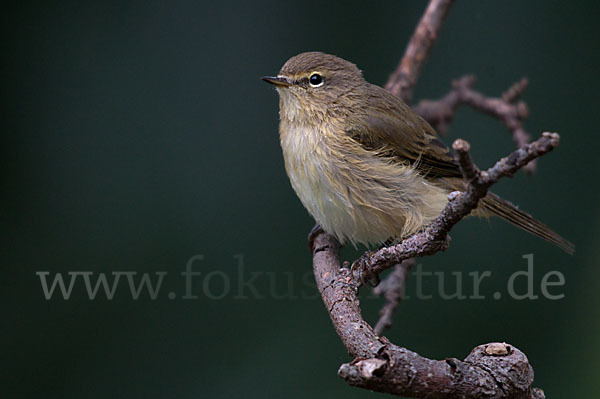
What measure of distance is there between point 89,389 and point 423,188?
2268 millimetres

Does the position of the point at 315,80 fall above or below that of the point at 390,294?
above

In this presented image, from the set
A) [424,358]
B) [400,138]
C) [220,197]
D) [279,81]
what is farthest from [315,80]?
[424,358]

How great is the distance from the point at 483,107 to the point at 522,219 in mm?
1110

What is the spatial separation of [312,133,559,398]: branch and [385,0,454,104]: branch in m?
1.91

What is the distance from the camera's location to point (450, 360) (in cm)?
167

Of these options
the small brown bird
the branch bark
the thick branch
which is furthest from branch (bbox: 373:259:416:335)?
the thick branch

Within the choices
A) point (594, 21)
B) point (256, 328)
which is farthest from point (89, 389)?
point (594, 21)

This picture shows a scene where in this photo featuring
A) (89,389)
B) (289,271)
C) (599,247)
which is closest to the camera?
(599,247)

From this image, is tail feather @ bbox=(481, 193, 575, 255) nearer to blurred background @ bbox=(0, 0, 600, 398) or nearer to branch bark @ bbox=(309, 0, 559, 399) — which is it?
blurred background @ bbox=(0, 0, 600, 398)

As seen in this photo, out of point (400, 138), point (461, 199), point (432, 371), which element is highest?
point (400, 138)

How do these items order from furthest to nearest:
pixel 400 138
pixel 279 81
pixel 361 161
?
pixel 279 81
pixel 400 138
pixel 361 161

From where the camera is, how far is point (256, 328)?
369 cm

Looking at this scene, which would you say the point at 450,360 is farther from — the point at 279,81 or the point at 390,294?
the point at 279,81

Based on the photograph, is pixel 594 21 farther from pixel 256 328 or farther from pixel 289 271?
pixel 256 328
